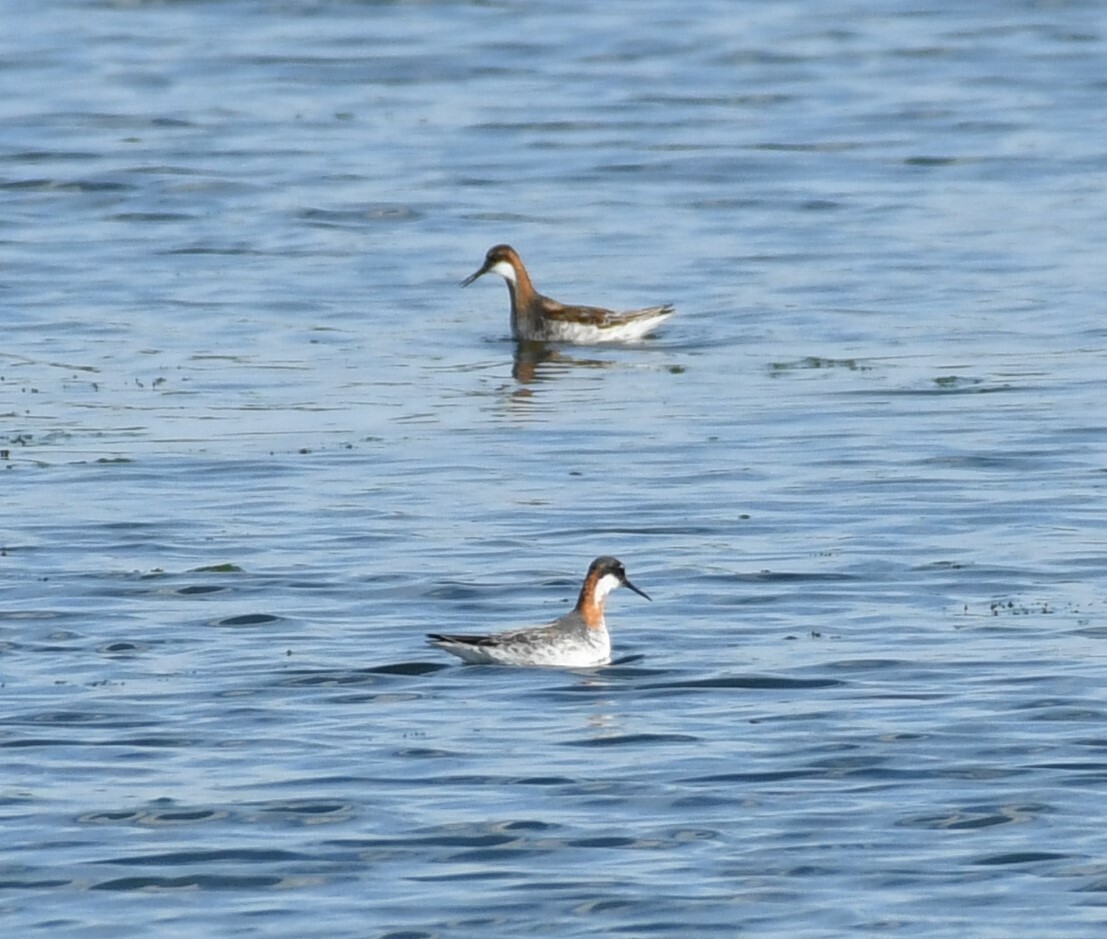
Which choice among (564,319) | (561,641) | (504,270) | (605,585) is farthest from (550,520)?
(504,270)

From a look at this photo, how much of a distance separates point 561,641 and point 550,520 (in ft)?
14.6

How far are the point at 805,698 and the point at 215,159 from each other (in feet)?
94.6

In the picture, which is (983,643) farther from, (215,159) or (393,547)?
(215,159)

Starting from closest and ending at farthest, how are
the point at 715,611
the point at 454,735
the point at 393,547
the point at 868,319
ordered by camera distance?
the point at 454,735, the point at 715,611, the point at 393,547, the point at 868,319

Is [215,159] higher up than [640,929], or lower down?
higher up

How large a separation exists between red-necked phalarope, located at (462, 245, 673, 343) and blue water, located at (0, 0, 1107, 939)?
39 centimetres

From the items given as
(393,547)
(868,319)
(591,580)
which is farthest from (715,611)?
(868,319)

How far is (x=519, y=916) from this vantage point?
1207cm

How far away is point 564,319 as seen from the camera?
30.4 m

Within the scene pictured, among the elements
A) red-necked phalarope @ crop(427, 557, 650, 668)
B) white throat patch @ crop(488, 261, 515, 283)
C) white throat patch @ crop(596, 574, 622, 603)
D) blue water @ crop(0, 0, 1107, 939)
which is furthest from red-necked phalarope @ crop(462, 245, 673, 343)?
red-necked phalarope @ crop(427, 557, 650, 668)

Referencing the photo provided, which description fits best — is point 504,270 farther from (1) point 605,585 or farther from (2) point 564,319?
(1) point 605,585

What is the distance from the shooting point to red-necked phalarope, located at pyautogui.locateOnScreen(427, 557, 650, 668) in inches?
632

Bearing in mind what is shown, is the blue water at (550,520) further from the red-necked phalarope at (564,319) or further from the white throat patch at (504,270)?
the white throat patch at (504,270)

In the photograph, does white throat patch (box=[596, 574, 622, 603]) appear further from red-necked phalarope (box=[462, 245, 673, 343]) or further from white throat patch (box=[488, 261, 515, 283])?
white throat patch (box=[488, 261, 515, 283])
